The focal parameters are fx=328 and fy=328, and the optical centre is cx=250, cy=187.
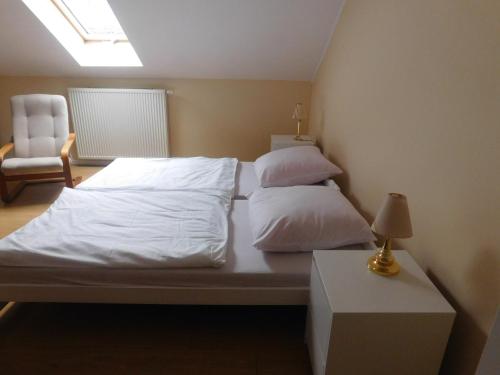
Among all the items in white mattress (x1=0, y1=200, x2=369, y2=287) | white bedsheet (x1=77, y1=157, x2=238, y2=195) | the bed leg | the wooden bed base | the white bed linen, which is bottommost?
the bed leg

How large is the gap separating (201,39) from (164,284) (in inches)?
95.2

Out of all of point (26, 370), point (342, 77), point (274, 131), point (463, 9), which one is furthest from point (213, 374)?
point (274, 131)

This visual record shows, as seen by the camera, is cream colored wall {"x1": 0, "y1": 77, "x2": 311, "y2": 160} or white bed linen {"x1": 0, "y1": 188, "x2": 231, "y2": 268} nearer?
white bed linen {"x1": 0, "y1": 188, "x2": 231, "y2": 268}

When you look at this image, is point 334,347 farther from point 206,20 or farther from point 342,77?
point 206,20

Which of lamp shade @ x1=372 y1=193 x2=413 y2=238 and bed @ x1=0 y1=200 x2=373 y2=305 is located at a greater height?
lamp shade @ x1=372 y1=193 x2=413 y2=238

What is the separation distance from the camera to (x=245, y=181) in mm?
2482

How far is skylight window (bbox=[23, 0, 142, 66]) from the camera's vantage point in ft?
10.1

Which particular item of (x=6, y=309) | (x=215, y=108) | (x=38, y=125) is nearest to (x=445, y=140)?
(x=6, y=309)

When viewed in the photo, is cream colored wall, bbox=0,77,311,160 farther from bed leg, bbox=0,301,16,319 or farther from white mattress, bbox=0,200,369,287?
white mattress, bbox=0,200,369,287

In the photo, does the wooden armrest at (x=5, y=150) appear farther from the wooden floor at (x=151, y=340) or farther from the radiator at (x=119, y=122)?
the wooden floor at (x=151, y=340)

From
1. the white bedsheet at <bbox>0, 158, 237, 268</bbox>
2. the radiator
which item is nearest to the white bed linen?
the white bedsheet at <bbox>0, 158, 237, 268</bbox>

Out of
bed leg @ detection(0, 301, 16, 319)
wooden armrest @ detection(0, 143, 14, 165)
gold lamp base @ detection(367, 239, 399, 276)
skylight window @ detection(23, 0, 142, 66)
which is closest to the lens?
gold lamp base @ detection(367, 239, 399, 276)

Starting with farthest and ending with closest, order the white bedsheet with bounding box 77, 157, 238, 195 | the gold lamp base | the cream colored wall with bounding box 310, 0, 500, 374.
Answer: the white bedsheet with bounding box 77, 157, 238, 195, the gold lamp base, the cream colored wall with bounding box 310, 0, 500, 374

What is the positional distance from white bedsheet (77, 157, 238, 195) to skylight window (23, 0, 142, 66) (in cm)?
141
